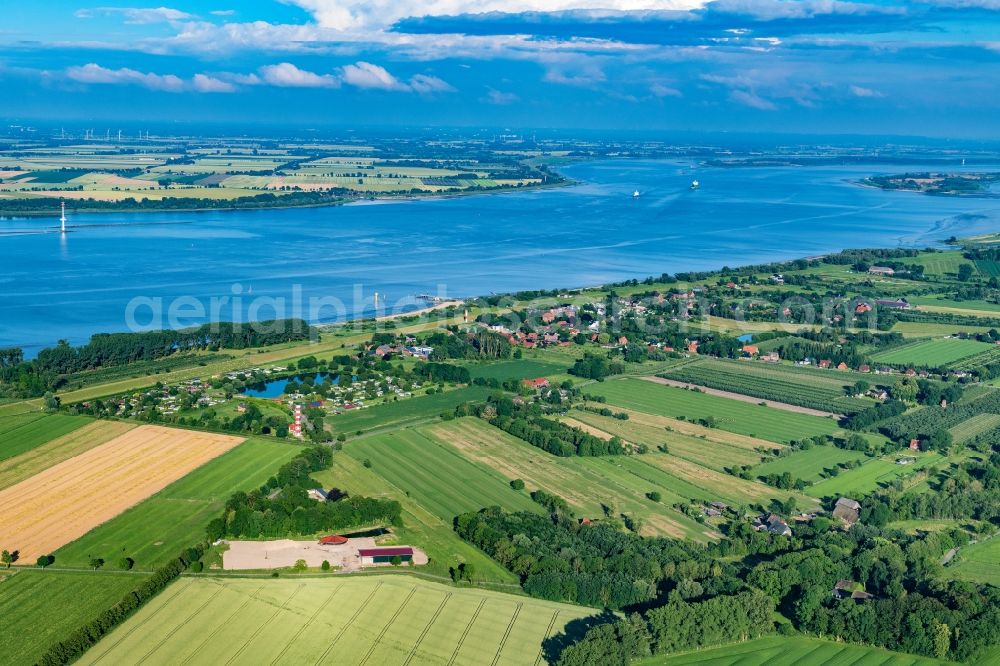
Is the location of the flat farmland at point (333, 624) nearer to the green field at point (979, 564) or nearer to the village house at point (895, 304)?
the green field at point (979, 564)

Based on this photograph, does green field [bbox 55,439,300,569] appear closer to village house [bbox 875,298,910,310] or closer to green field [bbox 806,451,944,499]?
green field [bbox 806,451,944,499]

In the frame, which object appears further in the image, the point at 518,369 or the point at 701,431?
the point at 518,369

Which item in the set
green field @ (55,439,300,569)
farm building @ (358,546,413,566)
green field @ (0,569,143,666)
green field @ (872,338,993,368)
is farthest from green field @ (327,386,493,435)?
green field @ (872,338,993,368)

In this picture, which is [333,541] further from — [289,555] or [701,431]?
[701,431]

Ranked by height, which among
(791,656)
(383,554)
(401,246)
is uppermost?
(401,246)

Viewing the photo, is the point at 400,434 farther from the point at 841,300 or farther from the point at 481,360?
the point at 841,300

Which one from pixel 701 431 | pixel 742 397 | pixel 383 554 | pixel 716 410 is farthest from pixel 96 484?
pixel 742 397
